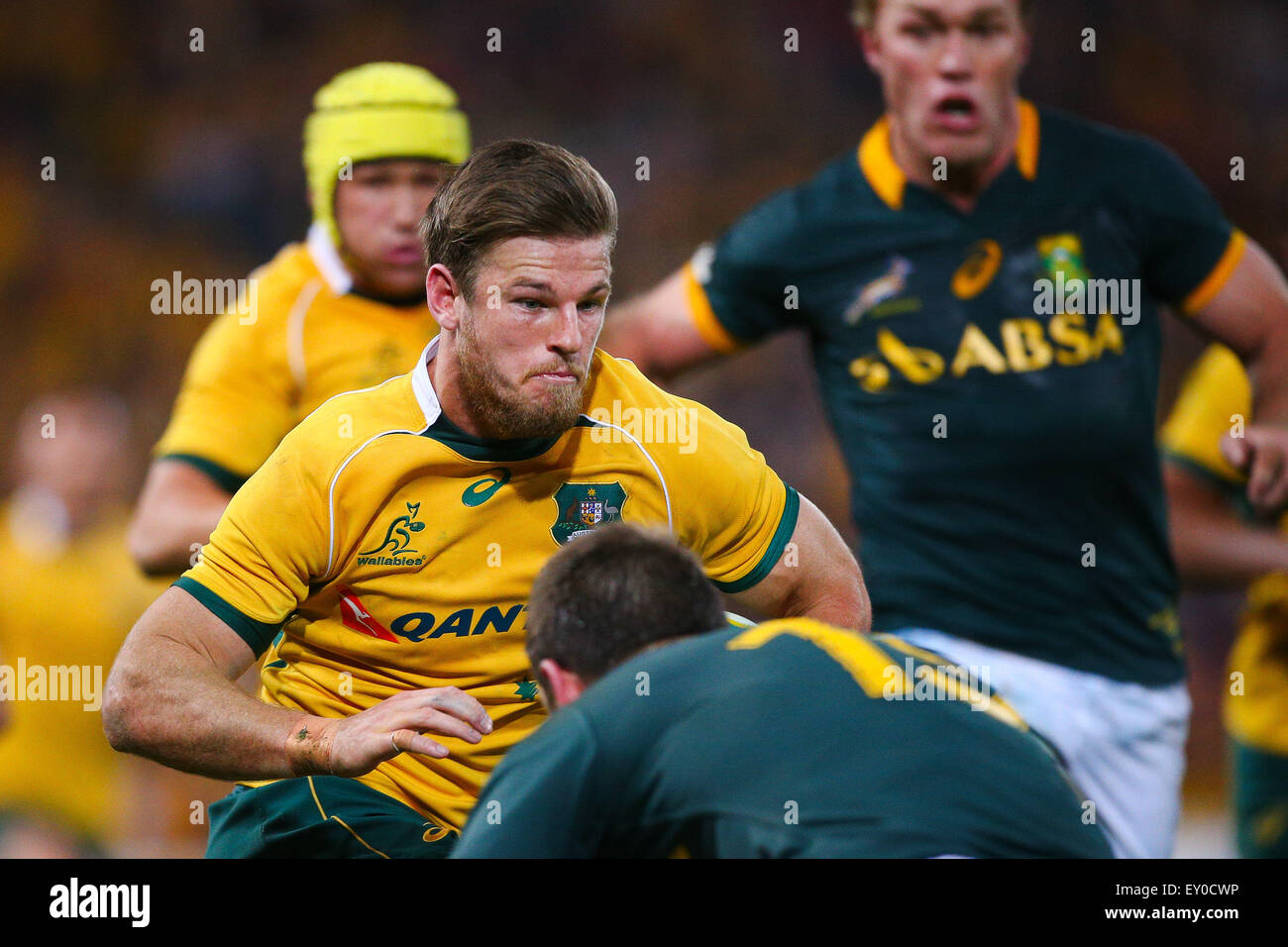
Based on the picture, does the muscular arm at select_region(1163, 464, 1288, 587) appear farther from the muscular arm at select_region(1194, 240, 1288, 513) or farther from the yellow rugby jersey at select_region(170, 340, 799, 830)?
the yellow rugby jersey at select_region(170, 340, 799, 830)

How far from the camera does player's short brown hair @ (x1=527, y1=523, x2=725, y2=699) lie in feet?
7.43

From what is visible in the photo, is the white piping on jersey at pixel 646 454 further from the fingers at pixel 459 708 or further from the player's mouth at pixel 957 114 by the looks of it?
the player's mouth at pixel 957 114

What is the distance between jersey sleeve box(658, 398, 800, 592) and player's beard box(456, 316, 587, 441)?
0.69 feet

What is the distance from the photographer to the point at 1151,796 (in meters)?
4.11

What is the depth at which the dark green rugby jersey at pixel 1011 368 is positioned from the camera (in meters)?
3.95

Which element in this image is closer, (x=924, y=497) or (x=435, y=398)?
(x=435, y=398)

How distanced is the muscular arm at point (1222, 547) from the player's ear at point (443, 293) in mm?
2493

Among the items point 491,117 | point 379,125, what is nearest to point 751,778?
point 379,125

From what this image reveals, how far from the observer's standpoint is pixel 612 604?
89.4 inches

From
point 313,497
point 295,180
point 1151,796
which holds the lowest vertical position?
point 1151,796

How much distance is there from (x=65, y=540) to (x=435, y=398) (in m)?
3.81
